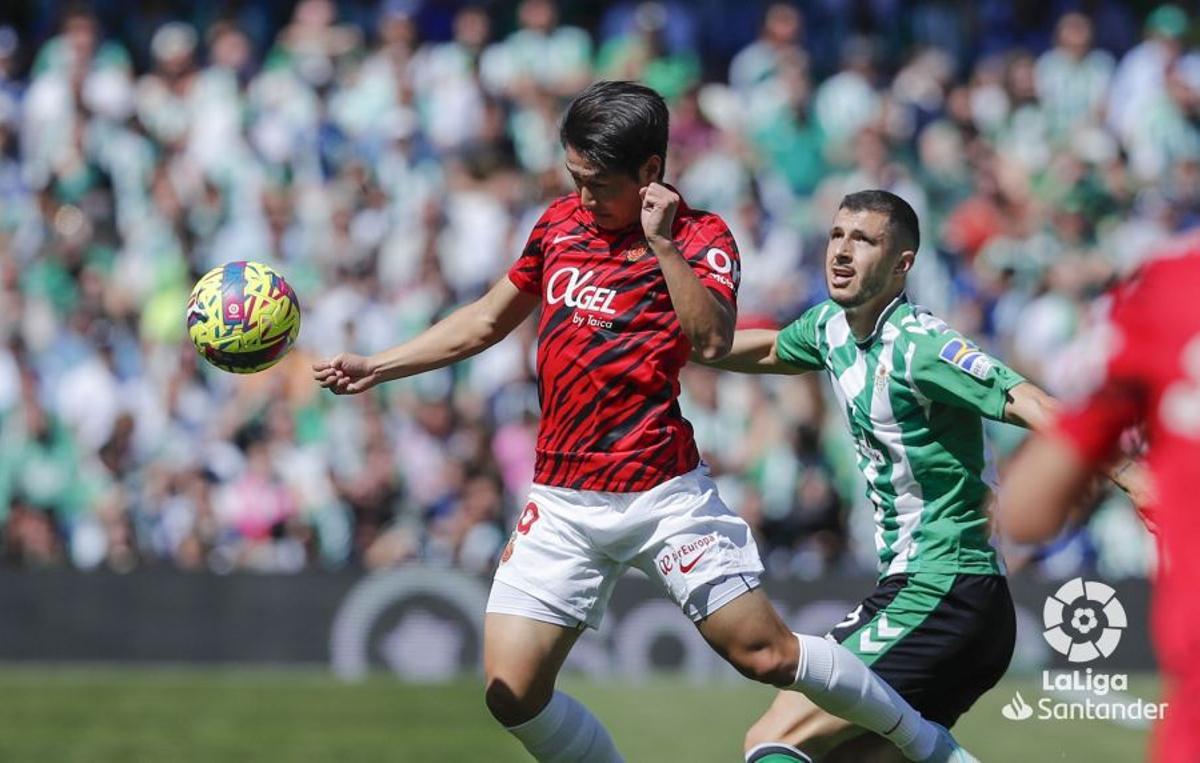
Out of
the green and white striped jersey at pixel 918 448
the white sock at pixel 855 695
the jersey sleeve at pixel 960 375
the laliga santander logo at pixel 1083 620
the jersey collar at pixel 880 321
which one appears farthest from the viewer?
the laliga santander logo at pixel 1083 620

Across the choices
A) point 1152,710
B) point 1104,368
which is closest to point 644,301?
point 1104,368

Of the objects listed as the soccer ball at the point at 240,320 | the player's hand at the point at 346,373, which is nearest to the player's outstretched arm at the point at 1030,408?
the player's hand at the point at 346,373

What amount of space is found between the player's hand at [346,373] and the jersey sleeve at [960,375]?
1936mm

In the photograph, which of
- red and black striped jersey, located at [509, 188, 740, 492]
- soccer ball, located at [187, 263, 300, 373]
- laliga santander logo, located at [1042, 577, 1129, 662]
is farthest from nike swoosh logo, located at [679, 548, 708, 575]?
laliga santander logo, located at [1042, 577, 1129, 662]

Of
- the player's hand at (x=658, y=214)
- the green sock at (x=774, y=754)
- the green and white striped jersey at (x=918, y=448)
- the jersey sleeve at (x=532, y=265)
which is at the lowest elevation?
the green sock at (x=774, y=754)

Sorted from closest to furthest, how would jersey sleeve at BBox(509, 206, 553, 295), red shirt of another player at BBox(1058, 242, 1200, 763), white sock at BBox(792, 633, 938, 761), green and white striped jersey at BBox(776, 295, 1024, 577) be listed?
red shirt of another player at BBox(1058, 242, 1200, 763) < white sock at BBox(792, 633, 938, 761) < green and white striped jersey at BBox(776, 295, 1024, 577) < jersey sleeve at BBox(509, 206, 553, 295)

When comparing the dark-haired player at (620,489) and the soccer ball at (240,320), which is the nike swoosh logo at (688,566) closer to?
the dark-haired player at (620,489)

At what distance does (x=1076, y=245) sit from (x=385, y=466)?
6023mm

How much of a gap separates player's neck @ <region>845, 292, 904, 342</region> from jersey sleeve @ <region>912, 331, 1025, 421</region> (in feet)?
0.80

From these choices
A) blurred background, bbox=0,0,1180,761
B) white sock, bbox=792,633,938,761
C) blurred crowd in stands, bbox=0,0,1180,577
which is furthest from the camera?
blurred crowd in stands, bbox=0,0,1180,577

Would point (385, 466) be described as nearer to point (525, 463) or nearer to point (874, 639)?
point (525, 463)

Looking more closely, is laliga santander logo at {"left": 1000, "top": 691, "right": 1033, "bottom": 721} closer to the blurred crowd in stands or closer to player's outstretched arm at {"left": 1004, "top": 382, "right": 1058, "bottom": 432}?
the blurred crowd in stands

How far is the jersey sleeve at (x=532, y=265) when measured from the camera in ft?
22.1

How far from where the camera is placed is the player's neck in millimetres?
6613
